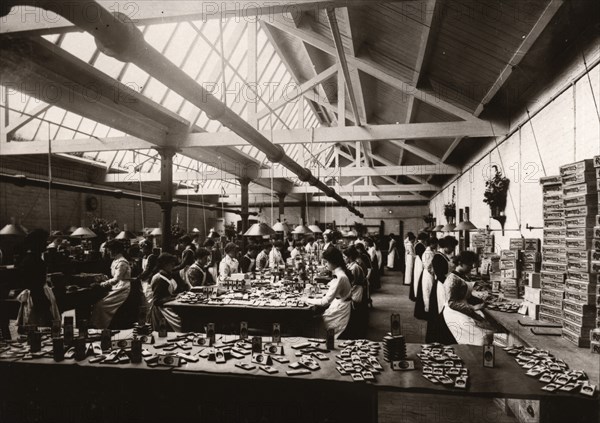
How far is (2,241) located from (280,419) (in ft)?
36.8

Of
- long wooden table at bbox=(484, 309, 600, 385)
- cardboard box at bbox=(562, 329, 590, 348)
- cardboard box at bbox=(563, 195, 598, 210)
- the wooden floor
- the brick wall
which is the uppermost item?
the brick wall

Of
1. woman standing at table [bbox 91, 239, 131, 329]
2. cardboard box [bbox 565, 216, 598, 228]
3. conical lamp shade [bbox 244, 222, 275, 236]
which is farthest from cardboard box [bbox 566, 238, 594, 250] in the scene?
woman standing at table [bbox 91, 239, 131, 329]

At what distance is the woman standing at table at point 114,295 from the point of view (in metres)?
5.99

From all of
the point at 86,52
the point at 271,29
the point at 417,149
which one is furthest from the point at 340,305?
the point at 417,149

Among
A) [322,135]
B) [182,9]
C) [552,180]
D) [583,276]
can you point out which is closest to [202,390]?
[182,9]

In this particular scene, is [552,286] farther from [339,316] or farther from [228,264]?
[228,264]

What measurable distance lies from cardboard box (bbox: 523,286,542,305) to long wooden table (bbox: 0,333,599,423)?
1650 mm

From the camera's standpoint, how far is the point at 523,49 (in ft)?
15.3

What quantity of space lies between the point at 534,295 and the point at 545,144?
223 centimetres

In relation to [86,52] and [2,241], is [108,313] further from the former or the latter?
[2,241]

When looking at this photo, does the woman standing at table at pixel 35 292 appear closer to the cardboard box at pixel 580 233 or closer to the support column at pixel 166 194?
the support column at pixel 166 194

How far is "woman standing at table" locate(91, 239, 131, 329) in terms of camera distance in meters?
5.99

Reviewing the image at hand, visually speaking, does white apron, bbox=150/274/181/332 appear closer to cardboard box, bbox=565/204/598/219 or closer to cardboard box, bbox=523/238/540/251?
cardboard box, bbox=565/204/598/219

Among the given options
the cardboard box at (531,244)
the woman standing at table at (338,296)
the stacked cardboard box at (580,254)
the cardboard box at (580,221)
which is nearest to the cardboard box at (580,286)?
the stacked cardboard box at (580,254)
